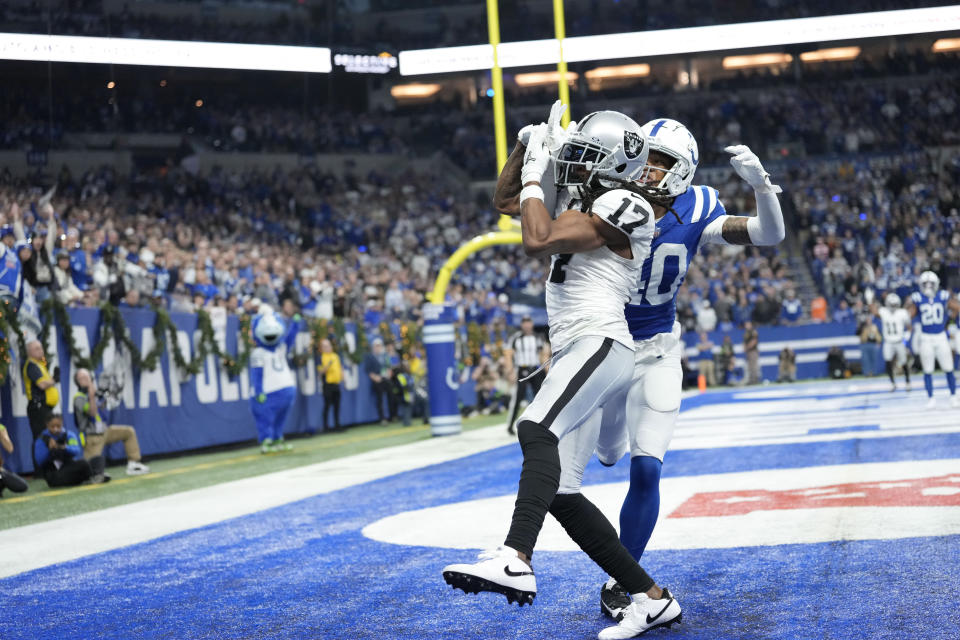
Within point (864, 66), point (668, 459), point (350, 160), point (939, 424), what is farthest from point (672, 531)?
point (864, 66)

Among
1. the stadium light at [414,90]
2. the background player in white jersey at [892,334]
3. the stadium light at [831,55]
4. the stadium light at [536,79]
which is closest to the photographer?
the background player in white jersey at [892,334]

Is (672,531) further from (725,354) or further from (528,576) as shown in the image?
(725,354)

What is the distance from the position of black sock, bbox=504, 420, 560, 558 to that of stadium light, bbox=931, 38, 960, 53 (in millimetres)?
38305

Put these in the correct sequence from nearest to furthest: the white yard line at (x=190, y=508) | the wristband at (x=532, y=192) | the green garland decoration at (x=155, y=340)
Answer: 1. the wristband at (x=532, y=192)
2. the white yard line at (x=190, y=508)
3. the green garland decoration at (x=155, y=340)

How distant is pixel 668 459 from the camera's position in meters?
9.84

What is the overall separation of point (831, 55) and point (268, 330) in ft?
102

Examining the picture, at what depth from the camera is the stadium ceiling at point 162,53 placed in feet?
83.4

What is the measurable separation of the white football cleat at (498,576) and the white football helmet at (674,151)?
1572mm

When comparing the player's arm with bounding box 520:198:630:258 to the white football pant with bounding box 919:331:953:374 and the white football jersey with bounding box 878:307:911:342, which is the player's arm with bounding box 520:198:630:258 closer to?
the white football pant with bounding box 919:331:953:374

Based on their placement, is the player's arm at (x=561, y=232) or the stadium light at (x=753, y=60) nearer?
the player's arm at (x=561, y=232)

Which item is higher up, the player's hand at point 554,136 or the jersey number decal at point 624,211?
the player's hand at point 554,136

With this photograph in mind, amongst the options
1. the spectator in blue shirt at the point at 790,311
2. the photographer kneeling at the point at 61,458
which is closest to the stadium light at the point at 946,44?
the spectator in blue shirt at the point at 790,311

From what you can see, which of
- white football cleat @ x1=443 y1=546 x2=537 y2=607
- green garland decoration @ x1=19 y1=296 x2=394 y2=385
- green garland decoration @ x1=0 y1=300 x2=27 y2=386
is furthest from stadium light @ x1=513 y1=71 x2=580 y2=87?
white football cleat @ x1=443 y1=546 x2=537 y2=607

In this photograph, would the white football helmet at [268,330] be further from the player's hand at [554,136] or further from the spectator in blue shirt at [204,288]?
the player's hand at [554,136]
